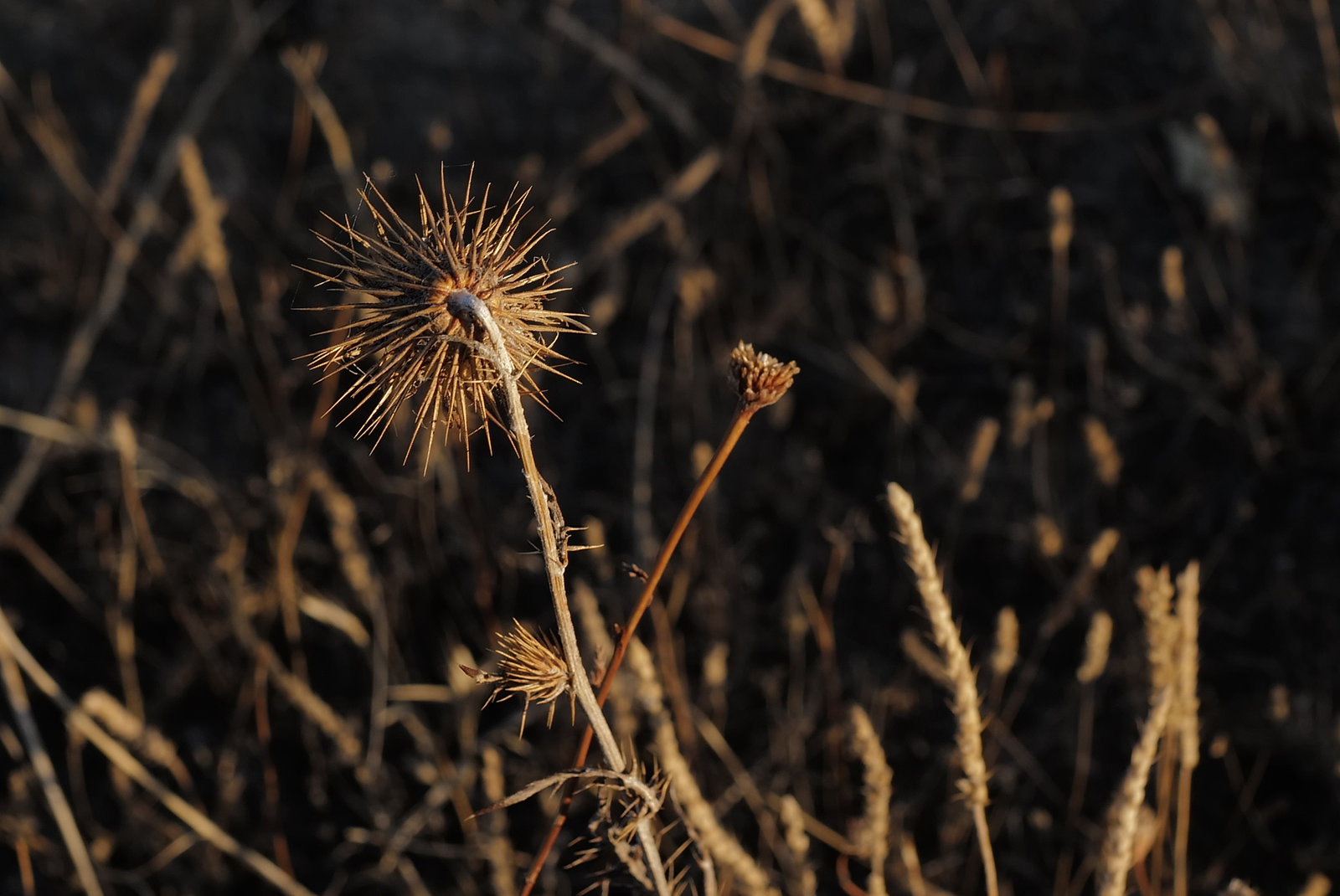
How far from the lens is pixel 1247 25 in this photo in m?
3.03

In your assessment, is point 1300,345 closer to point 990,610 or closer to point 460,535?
point 990,610

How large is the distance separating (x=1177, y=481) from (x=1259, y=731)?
26.0 inches

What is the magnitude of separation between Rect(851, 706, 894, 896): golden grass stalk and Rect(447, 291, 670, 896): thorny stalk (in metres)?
0.46

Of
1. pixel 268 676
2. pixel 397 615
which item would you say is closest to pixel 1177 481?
pixel 397 615

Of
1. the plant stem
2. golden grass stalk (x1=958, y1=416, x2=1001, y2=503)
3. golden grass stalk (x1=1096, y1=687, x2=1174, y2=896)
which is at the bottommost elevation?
golden grass stalk (x1=1096, y1=687, x2=1174, y2=896)

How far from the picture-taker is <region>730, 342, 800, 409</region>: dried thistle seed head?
0.94 meters

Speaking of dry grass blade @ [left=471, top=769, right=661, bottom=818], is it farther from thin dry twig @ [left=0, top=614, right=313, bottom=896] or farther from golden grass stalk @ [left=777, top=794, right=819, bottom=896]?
thin dry twig @ [left=0, top=614, right=313, bottom=896]

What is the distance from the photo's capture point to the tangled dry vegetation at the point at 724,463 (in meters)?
2.21

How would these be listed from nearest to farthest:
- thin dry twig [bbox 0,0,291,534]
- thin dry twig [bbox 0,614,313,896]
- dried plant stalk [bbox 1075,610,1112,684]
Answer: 1. dried plant stalk [bbox 1075,610,1112,684]
2. thin dry twig [bbox 0,614,313,896]
3. thin dry twig [bbox 0,0,291,534]

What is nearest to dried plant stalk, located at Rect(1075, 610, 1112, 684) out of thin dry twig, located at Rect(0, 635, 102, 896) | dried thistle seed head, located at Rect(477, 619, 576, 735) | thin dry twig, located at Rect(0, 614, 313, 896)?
dried thistle seed head, located at Rect(477, 619, 576, 735)

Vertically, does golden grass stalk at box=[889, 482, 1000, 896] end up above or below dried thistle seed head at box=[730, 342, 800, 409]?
below

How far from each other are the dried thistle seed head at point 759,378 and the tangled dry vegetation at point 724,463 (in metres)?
0.61

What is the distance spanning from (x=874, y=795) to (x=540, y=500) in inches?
30.7

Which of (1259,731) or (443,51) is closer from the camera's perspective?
(1259,731)
